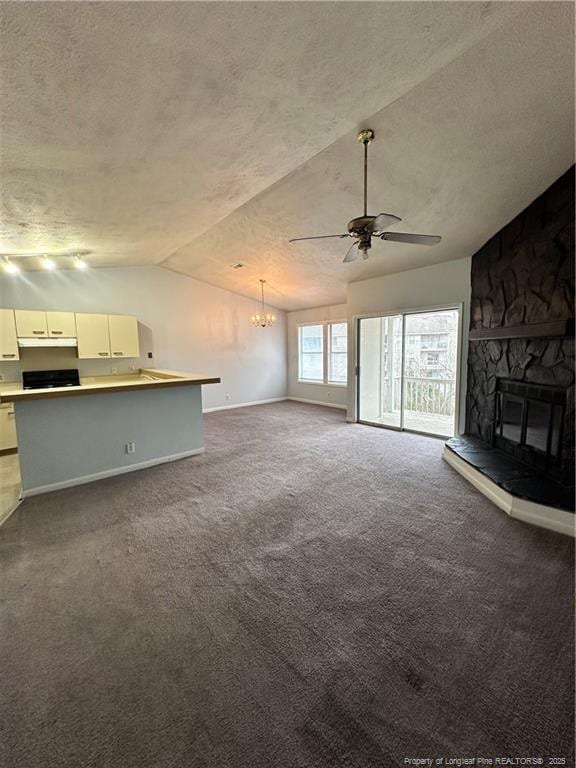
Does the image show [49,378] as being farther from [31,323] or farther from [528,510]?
[528,510]

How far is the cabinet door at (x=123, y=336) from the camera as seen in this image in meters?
5.49

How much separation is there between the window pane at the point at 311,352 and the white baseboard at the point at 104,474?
4.26 metres

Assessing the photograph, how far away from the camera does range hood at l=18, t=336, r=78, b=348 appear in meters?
4.71

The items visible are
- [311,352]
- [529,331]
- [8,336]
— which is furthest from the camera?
[311,352]

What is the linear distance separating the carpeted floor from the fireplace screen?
2.57ft

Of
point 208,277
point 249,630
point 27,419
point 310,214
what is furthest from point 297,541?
point 208,277

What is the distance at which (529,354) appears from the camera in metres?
3.32

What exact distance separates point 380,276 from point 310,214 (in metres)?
2.15

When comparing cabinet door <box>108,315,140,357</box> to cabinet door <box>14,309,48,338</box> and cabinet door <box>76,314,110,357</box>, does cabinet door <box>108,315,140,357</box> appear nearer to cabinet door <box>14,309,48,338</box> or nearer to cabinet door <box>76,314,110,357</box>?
cabinet door <box>76,314,110,357</box>

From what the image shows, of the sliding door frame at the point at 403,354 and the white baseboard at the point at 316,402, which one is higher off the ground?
the sliding door frame at the point at 403,354

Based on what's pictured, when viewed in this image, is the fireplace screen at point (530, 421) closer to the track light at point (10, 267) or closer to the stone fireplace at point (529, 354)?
the stone fireplace at point (529, 354)

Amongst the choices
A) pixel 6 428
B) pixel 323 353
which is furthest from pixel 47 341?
pixel 323 353

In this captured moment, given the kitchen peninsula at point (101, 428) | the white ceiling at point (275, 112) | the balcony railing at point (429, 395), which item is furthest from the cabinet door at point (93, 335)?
the balcony railing at point (429, 395)

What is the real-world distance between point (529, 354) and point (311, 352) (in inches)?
204
